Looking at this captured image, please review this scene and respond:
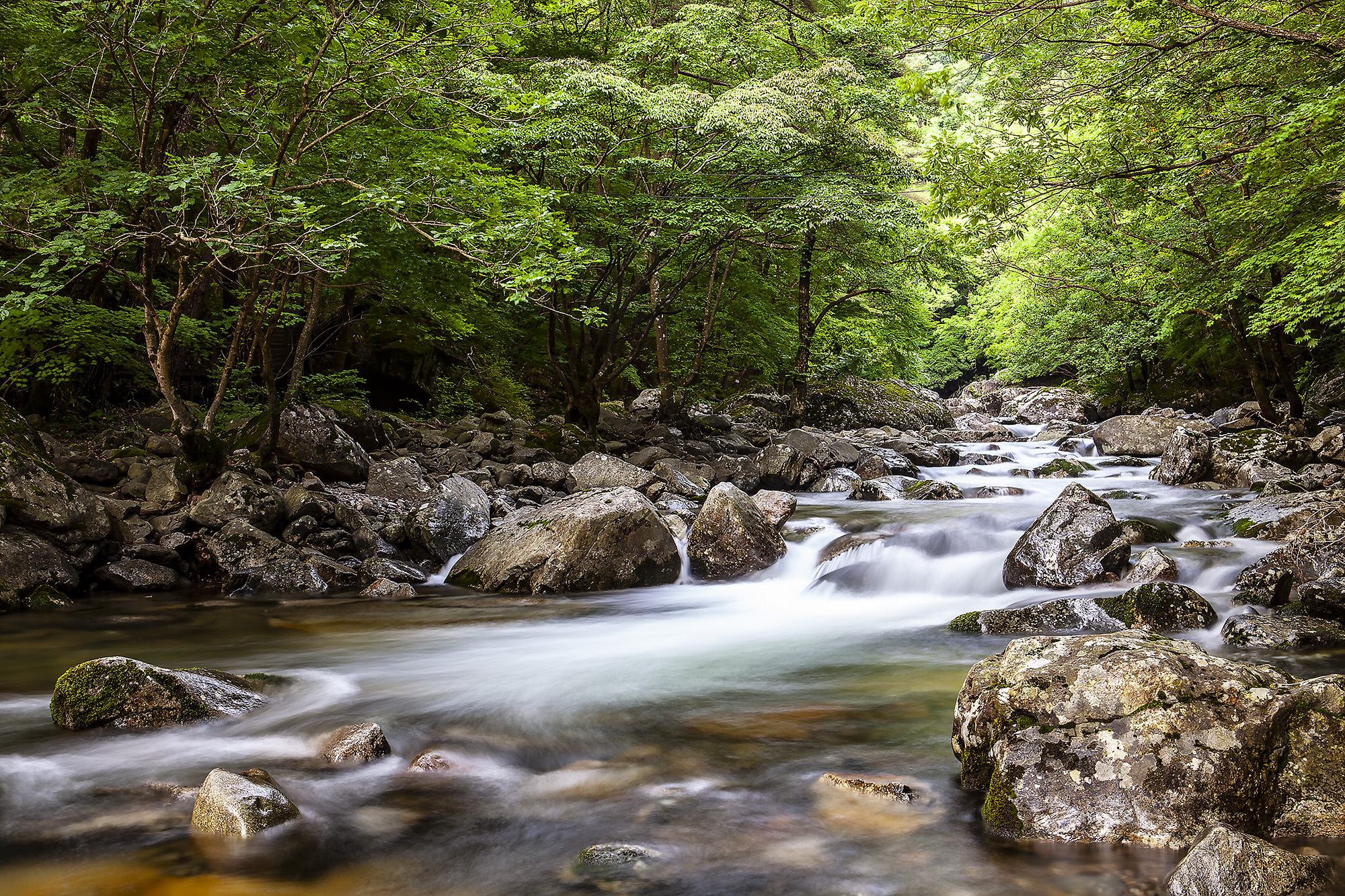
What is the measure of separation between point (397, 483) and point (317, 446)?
4.35ft

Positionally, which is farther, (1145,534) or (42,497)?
(1145,534)

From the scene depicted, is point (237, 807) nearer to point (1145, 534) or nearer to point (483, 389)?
point (1145, 534)

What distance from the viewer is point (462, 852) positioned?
3.58m

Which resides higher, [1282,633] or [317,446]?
[317,446]

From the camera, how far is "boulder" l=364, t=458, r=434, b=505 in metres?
11.5

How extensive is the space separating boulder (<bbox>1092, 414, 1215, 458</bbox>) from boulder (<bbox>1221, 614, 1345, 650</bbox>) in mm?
13932

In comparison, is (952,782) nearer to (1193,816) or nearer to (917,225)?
(1193,816)

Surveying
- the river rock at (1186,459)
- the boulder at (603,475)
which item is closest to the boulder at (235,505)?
the boulder at (603,475)

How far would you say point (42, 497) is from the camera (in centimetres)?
823

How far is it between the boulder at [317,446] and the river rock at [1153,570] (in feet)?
33.5

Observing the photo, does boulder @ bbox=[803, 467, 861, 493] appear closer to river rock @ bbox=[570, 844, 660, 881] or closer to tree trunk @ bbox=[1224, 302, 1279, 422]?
tree trunk @ bbox=[1224, 302, 1279, 422]

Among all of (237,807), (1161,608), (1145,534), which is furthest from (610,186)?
(237,807)

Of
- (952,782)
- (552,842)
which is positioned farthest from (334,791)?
(952,782)

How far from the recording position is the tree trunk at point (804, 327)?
19047 millimetres
